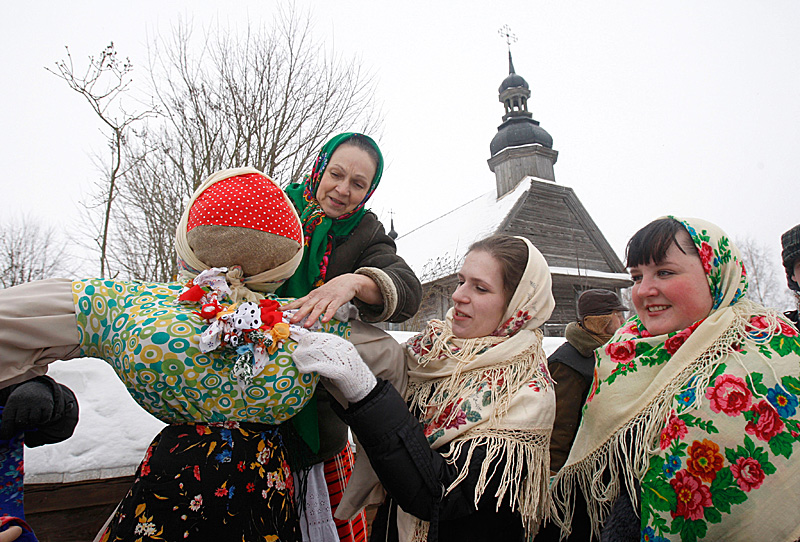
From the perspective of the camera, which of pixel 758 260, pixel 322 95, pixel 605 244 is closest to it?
pixel 322 95

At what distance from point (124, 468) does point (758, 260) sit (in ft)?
131

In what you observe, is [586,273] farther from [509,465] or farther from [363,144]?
[509,465]

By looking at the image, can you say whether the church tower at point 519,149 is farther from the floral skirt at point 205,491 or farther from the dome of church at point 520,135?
the floral skirt at point 205,491

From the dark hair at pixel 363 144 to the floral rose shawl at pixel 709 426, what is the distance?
1.11 m

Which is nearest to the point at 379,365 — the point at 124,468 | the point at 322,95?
the point at 124,468

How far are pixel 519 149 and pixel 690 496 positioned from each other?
1836 cm

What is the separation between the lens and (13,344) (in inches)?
39.8

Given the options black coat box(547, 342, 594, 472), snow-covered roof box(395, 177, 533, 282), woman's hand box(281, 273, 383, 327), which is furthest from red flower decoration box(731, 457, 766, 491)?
snow-covered roof box(395, 177, 533, 282)

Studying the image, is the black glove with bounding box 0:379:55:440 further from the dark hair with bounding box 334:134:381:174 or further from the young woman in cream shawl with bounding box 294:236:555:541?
the dark hair with bounding box 334:134:381:174

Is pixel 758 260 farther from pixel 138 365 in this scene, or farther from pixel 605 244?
pixel 138 365

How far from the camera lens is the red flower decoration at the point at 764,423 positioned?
1242 millimetres

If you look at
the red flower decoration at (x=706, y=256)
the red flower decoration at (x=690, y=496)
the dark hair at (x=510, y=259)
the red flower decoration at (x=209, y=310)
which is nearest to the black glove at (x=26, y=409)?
the red flower decoration at (x=209, y=310)

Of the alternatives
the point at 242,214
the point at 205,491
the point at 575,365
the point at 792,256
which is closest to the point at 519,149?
the point at 792,256

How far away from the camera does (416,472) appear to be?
1227mm
